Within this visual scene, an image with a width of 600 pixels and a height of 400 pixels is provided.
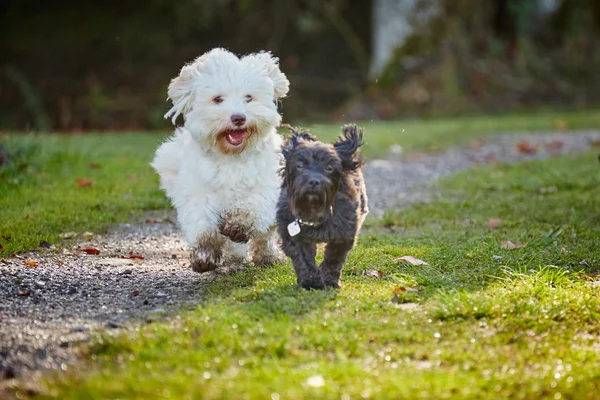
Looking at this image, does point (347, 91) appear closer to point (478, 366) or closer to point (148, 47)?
point (148, 47)

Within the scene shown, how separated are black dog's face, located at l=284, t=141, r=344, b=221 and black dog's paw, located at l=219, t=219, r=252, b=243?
0.76 meters

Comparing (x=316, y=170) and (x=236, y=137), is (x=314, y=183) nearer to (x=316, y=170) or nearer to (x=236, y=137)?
(x=316, y=170)

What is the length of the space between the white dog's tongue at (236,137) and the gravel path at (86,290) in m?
0.96

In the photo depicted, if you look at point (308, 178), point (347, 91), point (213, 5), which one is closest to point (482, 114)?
point (347, 91)

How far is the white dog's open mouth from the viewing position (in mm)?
5809

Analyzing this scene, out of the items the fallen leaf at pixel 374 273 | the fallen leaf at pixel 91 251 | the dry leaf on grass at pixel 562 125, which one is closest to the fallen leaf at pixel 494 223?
the fallen leaf at pixel 374 273

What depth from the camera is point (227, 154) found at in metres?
5.90

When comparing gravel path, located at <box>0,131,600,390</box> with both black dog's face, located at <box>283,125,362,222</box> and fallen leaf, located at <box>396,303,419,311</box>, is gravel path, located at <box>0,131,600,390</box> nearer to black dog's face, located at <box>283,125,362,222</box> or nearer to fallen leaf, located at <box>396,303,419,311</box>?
black dog's face, located at <box>283,125,362,222</box>

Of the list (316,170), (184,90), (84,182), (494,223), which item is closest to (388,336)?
(316,170)

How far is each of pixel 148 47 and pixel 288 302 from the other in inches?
642

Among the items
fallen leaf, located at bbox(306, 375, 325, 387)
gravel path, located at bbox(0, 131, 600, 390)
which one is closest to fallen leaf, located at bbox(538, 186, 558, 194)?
gravel path, located at bbox(0, 131, 600, 390)

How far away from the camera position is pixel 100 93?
19.7 meters

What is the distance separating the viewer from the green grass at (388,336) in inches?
144

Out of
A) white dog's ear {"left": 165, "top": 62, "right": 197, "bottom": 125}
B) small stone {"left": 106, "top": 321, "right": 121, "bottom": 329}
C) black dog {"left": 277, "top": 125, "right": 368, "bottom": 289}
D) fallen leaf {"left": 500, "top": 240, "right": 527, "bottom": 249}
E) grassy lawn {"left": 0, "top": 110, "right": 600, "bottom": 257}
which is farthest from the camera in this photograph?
grassy lawn {"left": 0, "top": 110, "right": 600, "bottom": 257}
